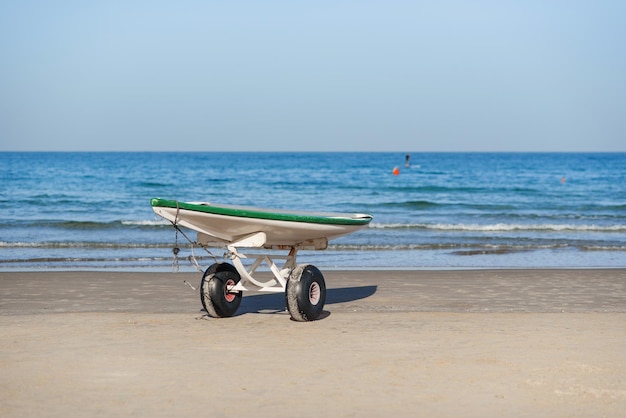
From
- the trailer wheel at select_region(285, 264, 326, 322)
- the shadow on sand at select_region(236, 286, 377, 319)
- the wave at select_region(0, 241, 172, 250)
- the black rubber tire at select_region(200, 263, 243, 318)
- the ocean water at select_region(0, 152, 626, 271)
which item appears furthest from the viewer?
the wave at select_region(0, 241, 172, 250)

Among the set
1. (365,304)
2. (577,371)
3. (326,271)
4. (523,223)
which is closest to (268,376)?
(577,371)

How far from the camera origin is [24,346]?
752cm

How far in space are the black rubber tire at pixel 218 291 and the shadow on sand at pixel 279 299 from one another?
505 millimetres

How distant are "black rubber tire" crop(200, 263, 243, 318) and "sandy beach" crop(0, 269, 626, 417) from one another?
0.15 meters

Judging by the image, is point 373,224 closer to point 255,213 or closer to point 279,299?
point 279,299

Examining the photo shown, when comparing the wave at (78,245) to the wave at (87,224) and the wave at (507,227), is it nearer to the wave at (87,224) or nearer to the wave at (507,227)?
the wave at (87,224)

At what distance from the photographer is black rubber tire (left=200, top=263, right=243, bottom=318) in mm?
9023

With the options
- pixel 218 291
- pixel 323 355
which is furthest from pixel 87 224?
pixel 323 355

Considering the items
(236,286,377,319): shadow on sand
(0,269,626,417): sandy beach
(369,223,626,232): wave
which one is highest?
(0,269,626,417): sandy beach

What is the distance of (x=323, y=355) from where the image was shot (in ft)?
23.4

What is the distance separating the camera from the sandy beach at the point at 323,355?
5695 mm

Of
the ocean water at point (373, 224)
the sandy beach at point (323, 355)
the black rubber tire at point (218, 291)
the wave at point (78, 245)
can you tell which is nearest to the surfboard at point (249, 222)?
the black rubber tire at point (218, 291)

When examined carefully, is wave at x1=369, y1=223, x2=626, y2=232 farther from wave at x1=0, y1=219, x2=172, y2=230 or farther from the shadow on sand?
the shadow on sand

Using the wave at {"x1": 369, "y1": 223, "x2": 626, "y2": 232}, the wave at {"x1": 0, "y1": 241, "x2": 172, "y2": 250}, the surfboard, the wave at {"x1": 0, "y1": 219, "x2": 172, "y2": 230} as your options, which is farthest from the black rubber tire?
the wave at {"x1": 369, "y1": 223, "x2": 626, "y2": 232}
